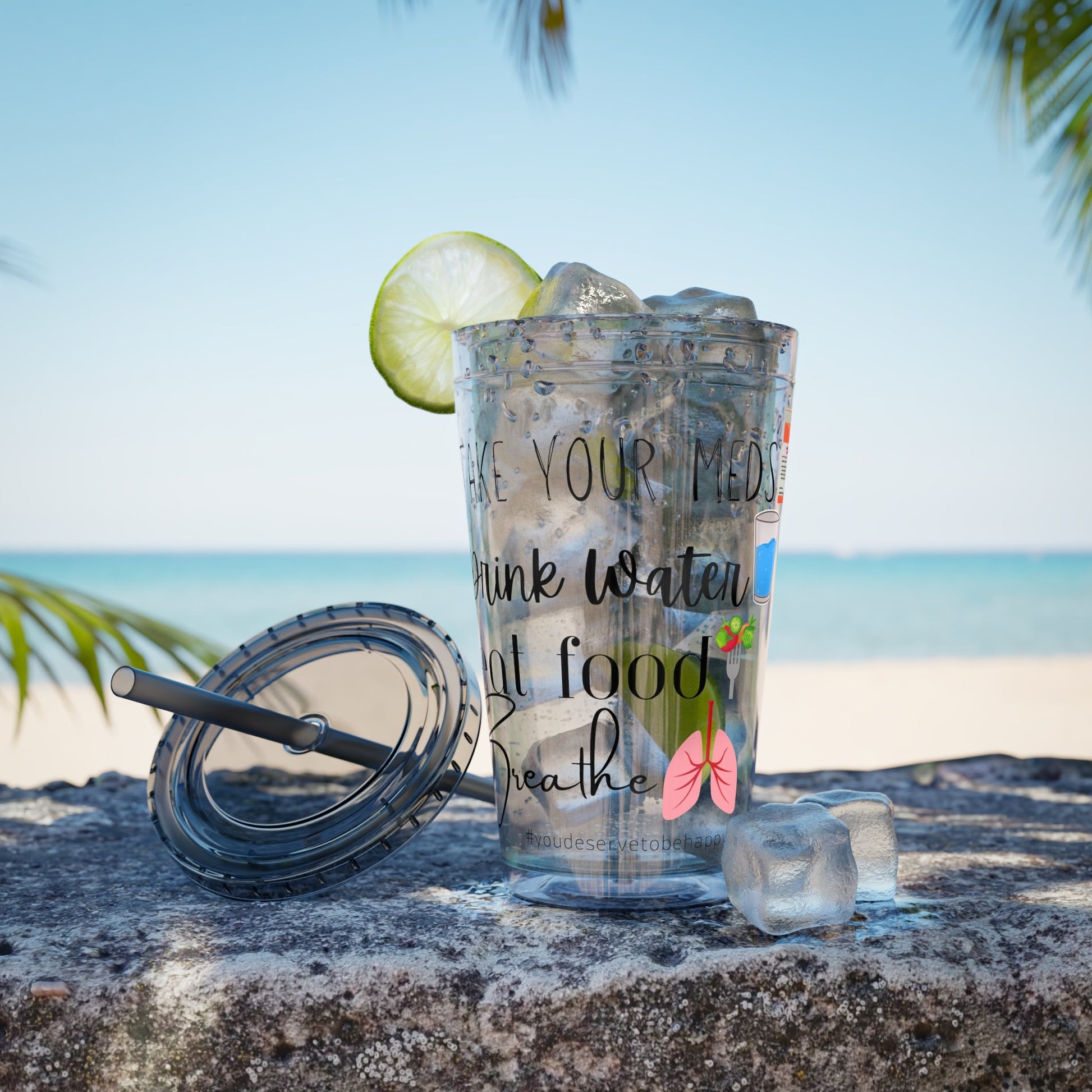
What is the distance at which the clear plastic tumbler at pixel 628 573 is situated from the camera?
2.85 ft

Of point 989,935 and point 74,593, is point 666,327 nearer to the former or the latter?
point 989,935

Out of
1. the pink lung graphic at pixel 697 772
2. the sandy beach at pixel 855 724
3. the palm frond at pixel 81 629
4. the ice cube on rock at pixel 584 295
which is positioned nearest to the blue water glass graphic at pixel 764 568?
the pink lung graphic at pixel 697 772

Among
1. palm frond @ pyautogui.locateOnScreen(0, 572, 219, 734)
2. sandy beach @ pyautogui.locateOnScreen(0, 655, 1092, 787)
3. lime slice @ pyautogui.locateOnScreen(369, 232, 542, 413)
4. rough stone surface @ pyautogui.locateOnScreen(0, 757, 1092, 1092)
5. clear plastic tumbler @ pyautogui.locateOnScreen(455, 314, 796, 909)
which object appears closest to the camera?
rough stone surface @ pyautogui.locateOnScreen(0, 757, 1092, 1092)

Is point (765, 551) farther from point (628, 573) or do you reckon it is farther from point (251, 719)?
point (251, 719)

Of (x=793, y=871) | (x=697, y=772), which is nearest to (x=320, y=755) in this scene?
(x=697, y=772)

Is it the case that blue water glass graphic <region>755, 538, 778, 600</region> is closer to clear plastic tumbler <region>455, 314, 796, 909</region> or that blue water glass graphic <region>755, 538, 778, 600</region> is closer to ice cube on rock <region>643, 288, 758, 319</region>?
clear plastic tumbler <region>455, 314, 796, 909</region>

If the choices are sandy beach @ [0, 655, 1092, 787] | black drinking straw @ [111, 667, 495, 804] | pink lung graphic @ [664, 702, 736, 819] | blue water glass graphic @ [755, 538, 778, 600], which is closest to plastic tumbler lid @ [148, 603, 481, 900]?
black drinking straw @ [111, 667, 495, 804]

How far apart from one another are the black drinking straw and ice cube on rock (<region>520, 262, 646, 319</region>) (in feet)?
1.41

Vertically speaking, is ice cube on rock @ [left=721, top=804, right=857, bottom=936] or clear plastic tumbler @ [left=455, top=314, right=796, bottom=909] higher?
clear plastic tumbler @ [left=455, top=314, right=796, bottom=909]

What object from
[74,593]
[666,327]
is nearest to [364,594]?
[74,593]

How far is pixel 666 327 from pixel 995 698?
339 inches

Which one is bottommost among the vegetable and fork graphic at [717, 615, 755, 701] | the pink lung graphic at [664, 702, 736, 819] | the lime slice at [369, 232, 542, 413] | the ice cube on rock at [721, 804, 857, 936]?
the ice cube on rock at [721, 804, 857, 936]

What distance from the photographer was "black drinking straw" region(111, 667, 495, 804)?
90 centimetres

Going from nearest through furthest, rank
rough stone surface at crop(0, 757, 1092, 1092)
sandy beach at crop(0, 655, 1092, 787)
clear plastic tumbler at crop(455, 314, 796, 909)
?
rough stone surface at crop(0, 757, 1092, 1092) < clear plastic tumbler at crop(455, 314, 796, 909) < sandy beach at crop(0, 655, 1092, 787)
